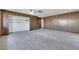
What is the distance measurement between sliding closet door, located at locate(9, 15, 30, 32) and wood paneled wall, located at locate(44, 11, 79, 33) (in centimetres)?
389

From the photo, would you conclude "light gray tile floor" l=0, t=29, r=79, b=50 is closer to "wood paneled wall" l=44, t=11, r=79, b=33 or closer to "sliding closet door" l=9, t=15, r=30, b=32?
"wood paneled wall" l=44, t=11, r=79, b=33

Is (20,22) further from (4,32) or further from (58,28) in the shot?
(58,28)

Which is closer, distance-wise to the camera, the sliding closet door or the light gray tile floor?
the light gray tile floor

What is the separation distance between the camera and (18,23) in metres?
10.5

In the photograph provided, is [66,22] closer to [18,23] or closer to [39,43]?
[18,23]

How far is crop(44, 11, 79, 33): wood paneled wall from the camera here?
29.1 ft

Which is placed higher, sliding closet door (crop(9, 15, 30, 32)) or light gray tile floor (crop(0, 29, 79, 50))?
sliding closet door (crop(9, 15, 30, 32))

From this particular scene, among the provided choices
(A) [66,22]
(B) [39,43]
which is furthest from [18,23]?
(B) [39,43]

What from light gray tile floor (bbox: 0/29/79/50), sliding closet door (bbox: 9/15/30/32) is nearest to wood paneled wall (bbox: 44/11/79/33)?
light gray tile floor (bbox: 0/29/79/50)

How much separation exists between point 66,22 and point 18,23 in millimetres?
5637
